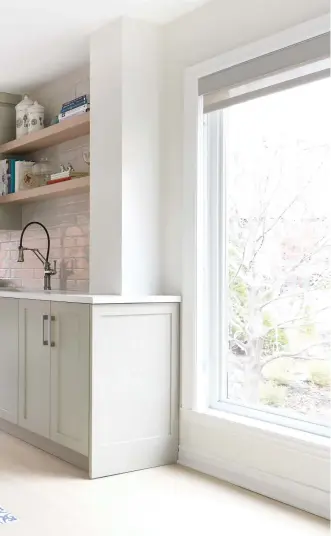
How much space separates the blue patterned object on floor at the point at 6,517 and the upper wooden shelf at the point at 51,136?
2386mm

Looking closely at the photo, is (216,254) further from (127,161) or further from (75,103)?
(75,103)

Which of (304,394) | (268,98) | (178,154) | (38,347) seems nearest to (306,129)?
(268,98)

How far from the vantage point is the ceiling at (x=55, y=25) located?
379 centimetres

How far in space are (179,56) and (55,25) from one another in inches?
29.6

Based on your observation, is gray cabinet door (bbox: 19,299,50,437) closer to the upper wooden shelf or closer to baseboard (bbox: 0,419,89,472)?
baseboard (bbox: 0,419,89,472)

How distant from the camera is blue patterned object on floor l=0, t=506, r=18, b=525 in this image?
116 inches

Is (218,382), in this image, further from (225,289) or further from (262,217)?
(262,217)

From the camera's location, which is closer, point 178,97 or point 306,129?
point 306,129

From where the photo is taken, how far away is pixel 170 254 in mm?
4043

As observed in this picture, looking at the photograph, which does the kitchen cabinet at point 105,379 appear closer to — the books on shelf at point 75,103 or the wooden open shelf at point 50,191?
the wooden open shelf at point 50,191

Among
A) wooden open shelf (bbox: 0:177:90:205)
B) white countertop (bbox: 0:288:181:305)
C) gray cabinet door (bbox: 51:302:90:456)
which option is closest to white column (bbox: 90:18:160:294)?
white countertop (bbox: 0:288:181:305)

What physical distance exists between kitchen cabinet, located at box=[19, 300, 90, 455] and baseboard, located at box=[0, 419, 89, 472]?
56 millimetres

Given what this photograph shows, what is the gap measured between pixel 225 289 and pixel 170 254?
17.0 inches

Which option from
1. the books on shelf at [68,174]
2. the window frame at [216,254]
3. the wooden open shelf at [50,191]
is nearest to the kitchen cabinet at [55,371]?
the window frame at [216,254]
